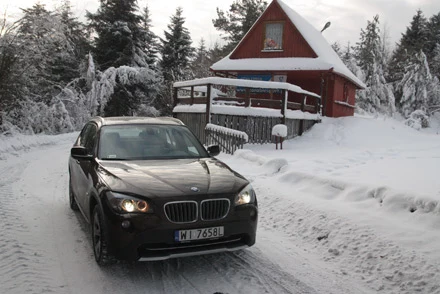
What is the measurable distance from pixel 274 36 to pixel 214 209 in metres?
21.7

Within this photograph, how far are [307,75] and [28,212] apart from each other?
19495 mm

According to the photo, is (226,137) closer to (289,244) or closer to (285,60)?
Answer: (289,244)

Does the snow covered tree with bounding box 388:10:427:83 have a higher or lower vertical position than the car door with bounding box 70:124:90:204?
higher

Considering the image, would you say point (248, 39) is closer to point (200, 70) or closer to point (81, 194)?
point (200, 70)

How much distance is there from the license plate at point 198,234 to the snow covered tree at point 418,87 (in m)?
38.8

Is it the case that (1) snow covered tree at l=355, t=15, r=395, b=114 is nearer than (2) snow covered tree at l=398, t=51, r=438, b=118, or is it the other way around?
(2) snow covered tree at l=398, t=51, r=438, b=118

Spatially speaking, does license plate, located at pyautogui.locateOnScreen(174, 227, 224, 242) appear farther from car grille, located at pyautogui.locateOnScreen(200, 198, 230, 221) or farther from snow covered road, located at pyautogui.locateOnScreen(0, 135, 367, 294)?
snow covered road, located at pyautogui.locateOnScreen(0, 135, 367, 294)

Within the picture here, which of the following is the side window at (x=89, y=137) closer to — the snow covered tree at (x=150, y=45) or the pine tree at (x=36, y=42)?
the pine tree at (x=36, y=42)

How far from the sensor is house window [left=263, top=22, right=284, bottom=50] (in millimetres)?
23688

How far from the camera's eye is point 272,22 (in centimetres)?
2394

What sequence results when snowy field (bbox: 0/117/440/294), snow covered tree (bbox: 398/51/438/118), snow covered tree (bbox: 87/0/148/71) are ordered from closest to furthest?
snowy field (bbox: 0/117/440/294) < snow covered tree (bbox: 87/0/148/71) < snow covered tree (bbox: 398/51/438/118)

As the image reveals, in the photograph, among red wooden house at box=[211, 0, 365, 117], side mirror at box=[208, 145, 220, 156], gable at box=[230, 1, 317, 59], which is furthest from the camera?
gable at box=[230, 1, 317, 59]

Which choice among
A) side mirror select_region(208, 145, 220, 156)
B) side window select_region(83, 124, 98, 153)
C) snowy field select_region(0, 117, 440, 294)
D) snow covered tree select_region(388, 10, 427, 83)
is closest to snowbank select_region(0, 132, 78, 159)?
snowy field select_region(0, 117, 440, 294)

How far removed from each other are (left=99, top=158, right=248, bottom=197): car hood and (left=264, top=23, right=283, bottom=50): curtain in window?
20.3 metres
